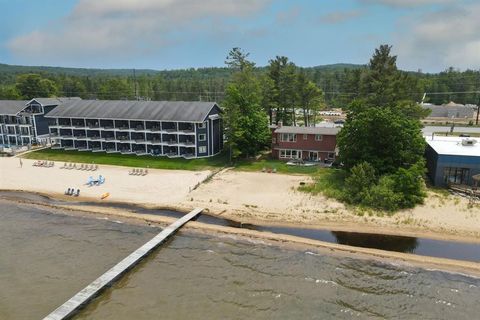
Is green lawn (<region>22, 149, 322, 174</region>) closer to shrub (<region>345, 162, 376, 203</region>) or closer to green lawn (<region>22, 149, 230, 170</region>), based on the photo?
green lawn (<region>22, 149, 230, 170</region>)

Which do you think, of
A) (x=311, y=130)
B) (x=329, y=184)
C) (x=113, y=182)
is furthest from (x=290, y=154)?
(x=113, y=182)

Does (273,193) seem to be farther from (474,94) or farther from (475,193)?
(474,94)

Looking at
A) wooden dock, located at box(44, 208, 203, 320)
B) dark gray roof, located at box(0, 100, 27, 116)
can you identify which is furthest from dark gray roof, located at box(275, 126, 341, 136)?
dark gray roof, located at box(0, 100, 27, 116)

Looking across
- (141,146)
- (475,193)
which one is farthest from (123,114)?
(475,193)

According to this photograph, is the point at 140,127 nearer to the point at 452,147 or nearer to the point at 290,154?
the point at 290,154

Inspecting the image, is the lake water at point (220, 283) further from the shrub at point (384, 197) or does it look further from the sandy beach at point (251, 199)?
the shrub at point (384, 197)
